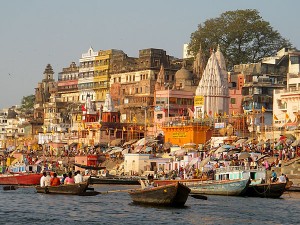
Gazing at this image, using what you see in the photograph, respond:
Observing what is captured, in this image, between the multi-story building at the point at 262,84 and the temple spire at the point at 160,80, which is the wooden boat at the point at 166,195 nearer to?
the multi-story building at the point at 262,84

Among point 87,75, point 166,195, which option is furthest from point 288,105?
point 87,75

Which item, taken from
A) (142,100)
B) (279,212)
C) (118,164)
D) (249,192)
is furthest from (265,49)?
(279,212)

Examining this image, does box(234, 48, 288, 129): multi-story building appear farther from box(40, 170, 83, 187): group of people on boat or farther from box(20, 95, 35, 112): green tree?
box(20, 95, 35, 112): green tree

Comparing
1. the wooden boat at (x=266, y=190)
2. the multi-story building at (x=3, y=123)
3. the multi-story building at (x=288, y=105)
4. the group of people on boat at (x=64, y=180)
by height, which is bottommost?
the wooden boat at (x=266, y=190)

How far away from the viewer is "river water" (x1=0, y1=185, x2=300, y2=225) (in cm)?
3391

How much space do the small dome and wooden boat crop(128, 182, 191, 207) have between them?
5188cm

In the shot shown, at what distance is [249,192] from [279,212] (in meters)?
8.38

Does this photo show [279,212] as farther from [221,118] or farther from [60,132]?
[60,132]

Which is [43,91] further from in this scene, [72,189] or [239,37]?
[72,189]

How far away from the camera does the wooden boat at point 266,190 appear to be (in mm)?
44812

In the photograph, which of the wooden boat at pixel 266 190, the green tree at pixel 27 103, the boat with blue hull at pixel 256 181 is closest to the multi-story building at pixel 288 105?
the boat with blue hull at pixel 256 181

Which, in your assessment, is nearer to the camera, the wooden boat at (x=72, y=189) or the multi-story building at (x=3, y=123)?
the wooden boat at (x=72, y=189)

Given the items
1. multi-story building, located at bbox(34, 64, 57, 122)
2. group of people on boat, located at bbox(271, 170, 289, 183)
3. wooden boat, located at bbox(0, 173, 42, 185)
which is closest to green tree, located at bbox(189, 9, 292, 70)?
multi-story building, located at bbox(34, 64, 57, 122)

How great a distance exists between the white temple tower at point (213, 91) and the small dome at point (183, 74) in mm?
12759
